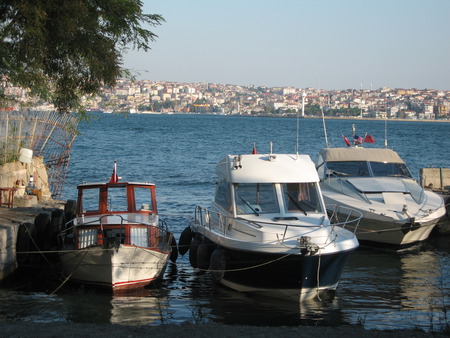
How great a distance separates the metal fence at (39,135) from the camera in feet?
83.5

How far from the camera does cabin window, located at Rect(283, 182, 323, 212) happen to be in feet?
56.0

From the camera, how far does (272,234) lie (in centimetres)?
1548

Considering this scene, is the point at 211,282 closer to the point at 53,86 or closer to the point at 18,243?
the point at 18,243

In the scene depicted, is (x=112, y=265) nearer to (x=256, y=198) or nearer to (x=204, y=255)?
(x=204, y=255)

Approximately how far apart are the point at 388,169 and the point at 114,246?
1175cm

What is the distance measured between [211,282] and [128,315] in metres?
3.84

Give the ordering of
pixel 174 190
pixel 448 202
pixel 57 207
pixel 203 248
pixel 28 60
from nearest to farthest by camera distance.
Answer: pixel 28 60 → pixel 203 248 → pixel 57 207 → pixel 448 202 → pixel 174 190

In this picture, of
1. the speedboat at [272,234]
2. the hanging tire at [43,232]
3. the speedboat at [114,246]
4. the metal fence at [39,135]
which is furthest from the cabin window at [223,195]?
the metal fence at [39,135]

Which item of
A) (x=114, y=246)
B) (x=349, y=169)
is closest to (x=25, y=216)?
(x=114, y=246)

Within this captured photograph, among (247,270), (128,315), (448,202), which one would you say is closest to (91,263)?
(128,315)

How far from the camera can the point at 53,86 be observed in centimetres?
1795

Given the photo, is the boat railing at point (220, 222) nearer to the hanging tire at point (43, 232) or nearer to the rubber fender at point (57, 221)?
the rubber fender at point (57, 221)

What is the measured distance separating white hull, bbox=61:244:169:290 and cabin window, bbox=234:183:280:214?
2.43 meters

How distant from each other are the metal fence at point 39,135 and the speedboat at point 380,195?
9.03m
